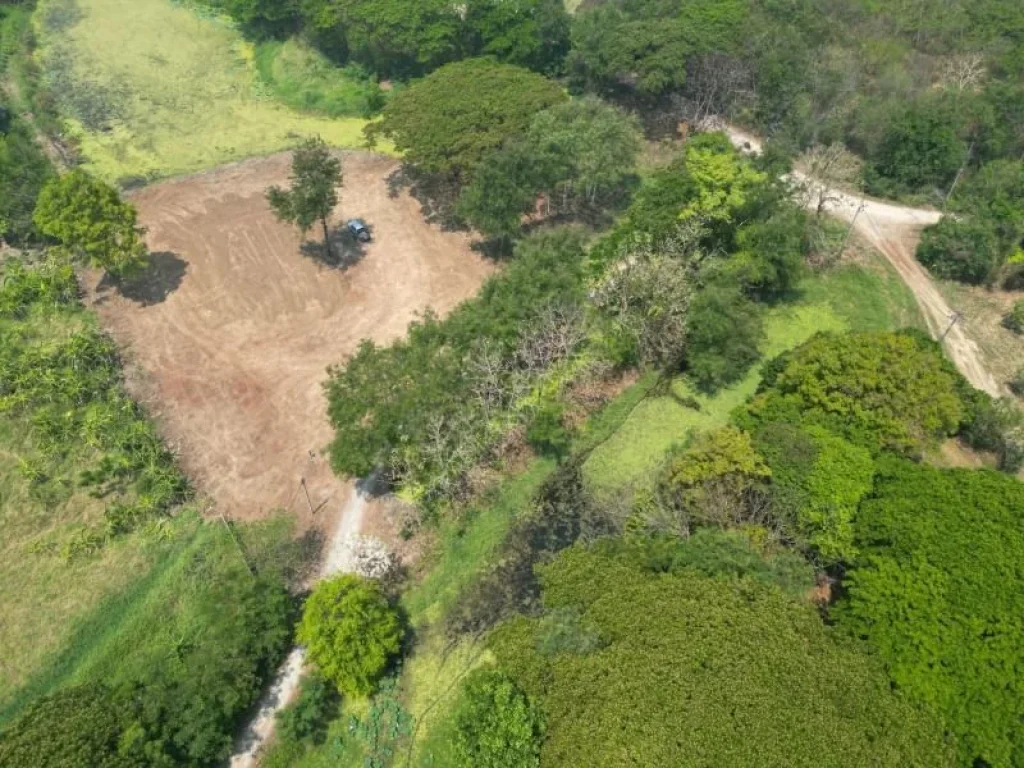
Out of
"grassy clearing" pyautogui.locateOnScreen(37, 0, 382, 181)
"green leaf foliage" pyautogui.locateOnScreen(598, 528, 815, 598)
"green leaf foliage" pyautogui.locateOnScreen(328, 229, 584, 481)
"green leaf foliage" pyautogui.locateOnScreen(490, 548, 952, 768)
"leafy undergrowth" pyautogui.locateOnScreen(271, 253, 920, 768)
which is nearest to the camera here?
"green leaf foliage" pyautogui.locateOnScreen(490, 548, 952, 768)

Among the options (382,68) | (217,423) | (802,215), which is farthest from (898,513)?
(382,68)

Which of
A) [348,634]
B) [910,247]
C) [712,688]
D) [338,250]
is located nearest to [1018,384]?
[910,247]

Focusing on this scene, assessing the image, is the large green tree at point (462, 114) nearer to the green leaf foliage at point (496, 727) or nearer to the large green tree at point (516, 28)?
the large green tree at point (516, 28)

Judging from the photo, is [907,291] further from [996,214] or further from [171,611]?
[171,611]

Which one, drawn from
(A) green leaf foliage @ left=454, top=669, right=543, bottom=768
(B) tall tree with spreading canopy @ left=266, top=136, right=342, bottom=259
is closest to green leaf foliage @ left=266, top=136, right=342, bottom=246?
(B) tall tree with spreading canopy @ left=266, top=136, right=342, bottom=259

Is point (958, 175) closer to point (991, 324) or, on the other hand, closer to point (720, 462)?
point (991, 324)

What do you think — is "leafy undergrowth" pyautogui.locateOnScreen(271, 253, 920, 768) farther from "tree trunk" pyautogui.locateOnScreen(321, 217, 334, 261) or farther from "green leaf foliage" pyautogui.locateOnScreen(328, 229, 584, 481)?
"tree trunk" pyautogui.locateOnScreen(321, 217, 334, 261)

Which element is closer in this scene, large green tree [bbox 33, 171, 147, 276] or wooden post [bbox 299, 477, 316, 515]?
wooden post [bbox 299, 477, 316, 515]

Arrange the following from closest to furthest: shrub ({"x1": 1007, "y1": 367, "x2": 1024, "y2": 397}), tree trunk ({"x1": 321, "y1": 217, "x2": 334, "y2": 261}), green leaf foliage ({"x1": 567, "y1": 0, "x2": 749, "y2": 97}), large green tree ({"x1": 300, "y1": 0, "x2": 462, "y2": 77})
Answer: shrub ({"x1": 1007, "y1": 367, "x2": 1024, "y2": 397}) < tree trunk ({"x1": 321, "y1": 217, "x2": 334, "y2": 261}) < green leaf foliage ({"x1": 567, "y1": 0, "x2": 749, "y2": 97}) < large green tree ({"x1": 300, "y1": 0, "x2": 462, "y2": 77})
